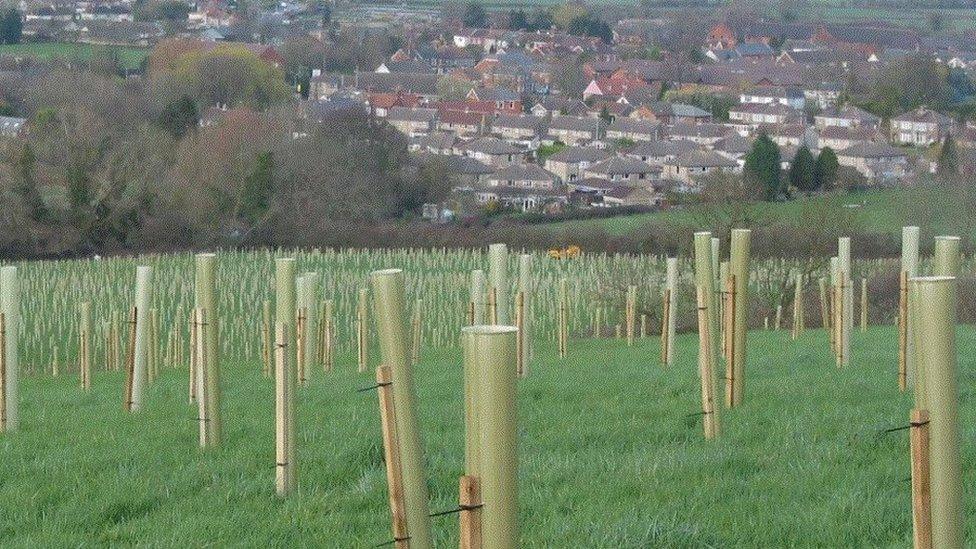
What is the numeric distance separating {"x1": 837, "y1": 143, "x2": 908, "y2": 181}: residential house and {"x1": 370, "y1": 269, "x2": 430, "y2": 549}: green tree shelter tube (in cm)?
6076

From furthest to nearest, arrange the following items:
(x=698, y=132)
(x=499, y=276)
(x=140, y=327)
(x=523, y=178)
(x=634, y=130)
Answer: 1. (x=634, y=130)
2. (x=698, y=132)
3. (x=523, y=178)
4. (x=499, y=276)
5. (x=140, y=327)

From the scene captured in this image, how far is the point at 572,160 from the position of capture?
71.4 m

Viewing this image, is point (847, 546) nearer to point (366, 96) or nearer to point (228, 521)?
point (228, 521)

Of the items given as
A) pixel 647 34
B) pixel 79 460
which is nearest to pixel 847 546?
pixel 79 460

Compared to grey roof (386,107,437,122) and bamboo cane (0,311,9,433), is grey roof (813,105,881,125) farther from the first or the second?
bamboo cane (0,311,9,433)

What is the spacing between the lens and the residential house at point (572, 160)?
233 ft

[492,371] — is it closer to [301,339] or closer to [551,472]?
[551,472]

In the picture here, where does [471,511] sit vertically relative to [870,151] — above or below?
below

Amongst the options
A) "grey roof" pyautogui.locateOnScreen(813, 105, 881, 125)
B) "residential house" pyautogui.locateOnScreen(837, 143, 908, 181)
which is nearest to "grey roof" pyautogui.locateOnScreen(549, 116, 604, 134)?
"grey roof" pyautogui.locateOnScreen(813, 105, 881, 125)

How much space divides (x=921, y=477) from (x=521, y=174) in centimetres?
5873

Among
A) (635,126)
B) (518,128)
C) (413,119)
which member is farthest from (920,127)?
(413,119)

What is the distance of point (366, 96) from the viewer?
317 ft

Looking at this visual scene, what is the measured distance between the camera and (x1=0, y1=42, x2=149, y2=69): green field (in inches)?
3684

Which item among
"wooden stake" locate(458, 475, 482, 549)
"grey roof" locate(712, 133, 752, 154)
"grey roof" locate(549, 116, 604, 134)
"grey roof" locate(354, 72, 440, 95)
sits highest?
"grey roof" locate(354, 72, 440, 95)
